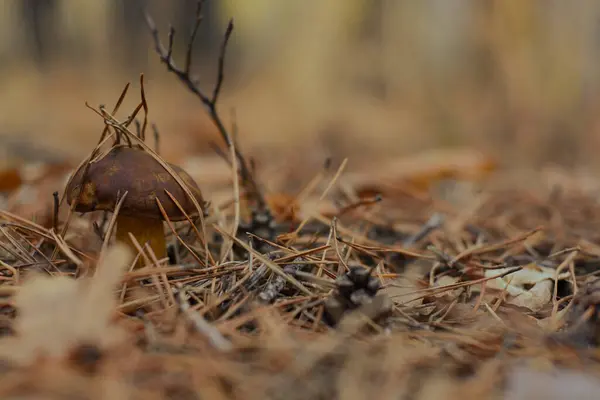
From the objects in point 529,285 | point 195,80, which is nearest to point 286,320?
point 529,285

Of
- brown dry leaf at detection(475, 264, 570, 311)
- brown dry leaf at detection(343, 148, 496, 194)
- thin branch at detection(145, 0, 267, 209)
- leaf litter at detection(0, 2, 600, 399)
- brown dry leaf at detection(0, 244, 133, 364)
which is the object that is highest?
thin branch at detection(145, 0, 267, 209)

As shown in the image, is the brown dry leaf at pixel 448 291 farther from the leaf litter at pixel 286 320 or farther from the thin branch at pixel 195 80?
the thin branch at pixel 195 80

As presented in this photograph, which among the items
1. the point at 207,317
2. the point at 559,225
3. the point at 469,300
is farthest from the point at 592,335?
the point at 559,225

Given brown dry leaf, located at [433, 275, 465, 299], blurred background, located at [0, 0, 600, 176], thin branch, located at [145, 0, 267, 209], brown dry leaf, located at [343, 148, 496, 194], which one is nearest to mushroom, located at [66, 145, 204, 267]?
thin branch, located at [145, 0, 267, 209]

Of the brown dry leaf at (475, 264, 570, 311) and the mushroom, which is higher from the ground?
the mushroom

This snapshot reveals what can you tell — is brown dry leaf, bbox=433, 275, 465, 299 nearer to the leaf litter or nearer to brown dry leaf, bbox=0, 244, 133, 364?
the leaf litter

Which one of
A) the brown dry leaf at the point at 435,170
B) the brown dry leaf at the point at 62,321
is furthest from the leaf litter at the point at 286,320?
the brown dry leaf at the point at 435,170

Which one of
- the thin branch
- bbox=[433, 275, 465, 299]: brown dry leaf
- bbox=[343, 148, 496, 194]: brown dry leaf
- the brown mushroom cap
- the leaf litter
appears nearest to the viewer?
the leaf litter

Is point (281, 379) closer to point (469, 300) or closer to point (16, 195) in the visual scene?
point (469, 300)
